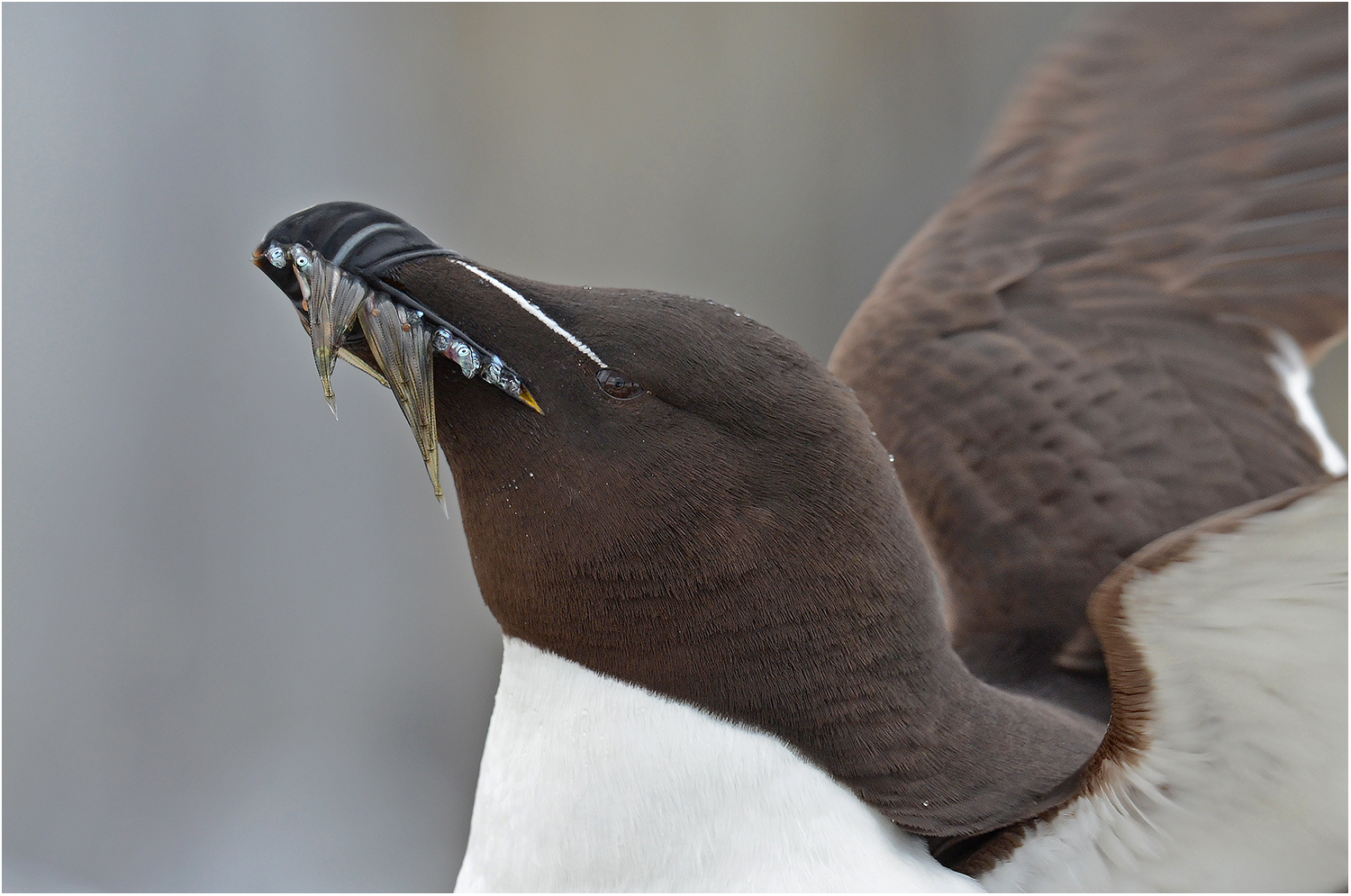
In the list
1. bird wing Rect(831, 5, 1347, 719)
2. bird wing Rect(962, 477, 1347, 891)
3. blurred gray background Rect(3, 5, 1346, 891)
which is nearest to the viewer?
bird wing Rect(962, 477, 1347, 891)

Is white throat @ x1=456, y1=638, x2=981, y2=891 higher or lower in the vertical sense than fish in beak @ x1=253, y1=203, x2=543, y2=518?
lower

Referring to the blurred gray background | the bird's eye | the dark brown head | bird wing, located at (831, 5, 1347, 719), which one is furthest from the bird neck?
the blurred gray background

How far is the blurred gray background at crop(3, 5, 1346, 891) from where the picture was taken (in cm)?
244

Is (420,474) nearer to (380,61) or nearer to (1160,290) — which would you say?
(380,61)

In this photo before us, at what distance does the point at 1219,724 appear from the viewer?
2.93 ft

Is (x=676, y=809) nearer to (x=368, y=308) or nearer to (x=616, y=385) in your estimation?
(x=616, y=385)

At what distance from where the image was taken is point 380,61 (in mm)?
2984

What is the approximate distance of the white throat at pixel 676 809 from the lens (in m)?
0.94

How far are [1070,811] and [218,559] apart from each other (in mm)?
2237

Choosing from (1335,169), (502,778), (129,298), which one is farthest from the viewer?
(129,298)

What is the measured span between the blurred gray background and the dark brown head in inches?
73.8

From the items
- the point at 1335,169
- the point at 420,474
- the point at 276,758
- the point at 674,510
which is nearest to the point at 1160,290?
the point at 1335,169

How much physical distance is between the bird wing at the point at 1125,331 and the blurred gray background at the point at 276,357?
62.4 inches

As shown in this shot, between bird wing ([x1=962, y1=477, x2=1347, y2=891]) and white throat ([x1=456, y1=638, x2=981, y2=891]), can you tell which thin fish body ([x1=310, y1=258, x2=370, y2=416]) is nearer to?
white throat ([x1=456, y1=638, x2=981, y2=891])
